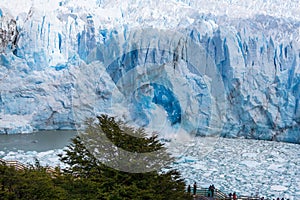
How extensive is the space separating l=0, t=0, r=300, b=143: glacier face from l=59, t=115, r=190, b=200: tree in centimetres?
736

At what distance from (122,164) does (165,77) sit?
27.8 feet

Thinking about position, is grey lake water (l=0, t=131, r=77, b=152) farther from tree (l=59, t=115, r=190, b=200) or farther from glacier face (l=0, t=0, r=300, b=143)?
tree (l=59, t=115, r=190, b=200)

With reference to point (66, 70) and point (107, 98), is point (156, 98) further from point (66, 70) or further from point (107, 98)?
point (66, 70)

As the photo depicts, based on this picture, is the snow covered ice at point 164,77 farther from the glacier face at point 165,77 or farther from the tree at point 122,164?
the tree at point 122,164

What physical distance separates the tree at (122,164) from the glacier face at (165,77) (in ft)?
24.2

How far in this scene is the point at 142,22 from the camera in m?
14.5

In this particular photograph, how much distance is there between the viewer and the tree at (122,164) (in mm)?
3607

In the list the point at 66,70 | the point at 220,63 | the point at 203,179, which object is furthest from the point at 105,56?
the point at 203,179

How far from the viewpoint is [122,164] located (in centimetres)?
373

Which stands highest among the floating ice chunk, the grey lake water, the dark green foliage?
the dark green foliage

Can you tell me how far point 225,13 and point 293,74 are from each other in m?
4.09

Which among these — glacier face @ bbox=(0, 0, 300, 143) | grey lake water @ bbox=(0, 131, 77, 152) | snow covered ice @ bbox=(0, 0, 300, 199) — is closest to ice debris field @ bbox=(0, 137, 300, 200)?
snow covered ice @ bbox=(0, 0, 300, 199)

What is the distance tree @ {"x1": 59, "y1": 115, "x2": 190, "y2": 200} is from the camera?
3607mm

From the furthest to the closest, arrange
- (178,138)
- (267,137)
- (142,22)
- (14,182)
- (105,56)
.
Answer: (142,22) < (105,56) < (267,137) < (178,138) < (14,182)
